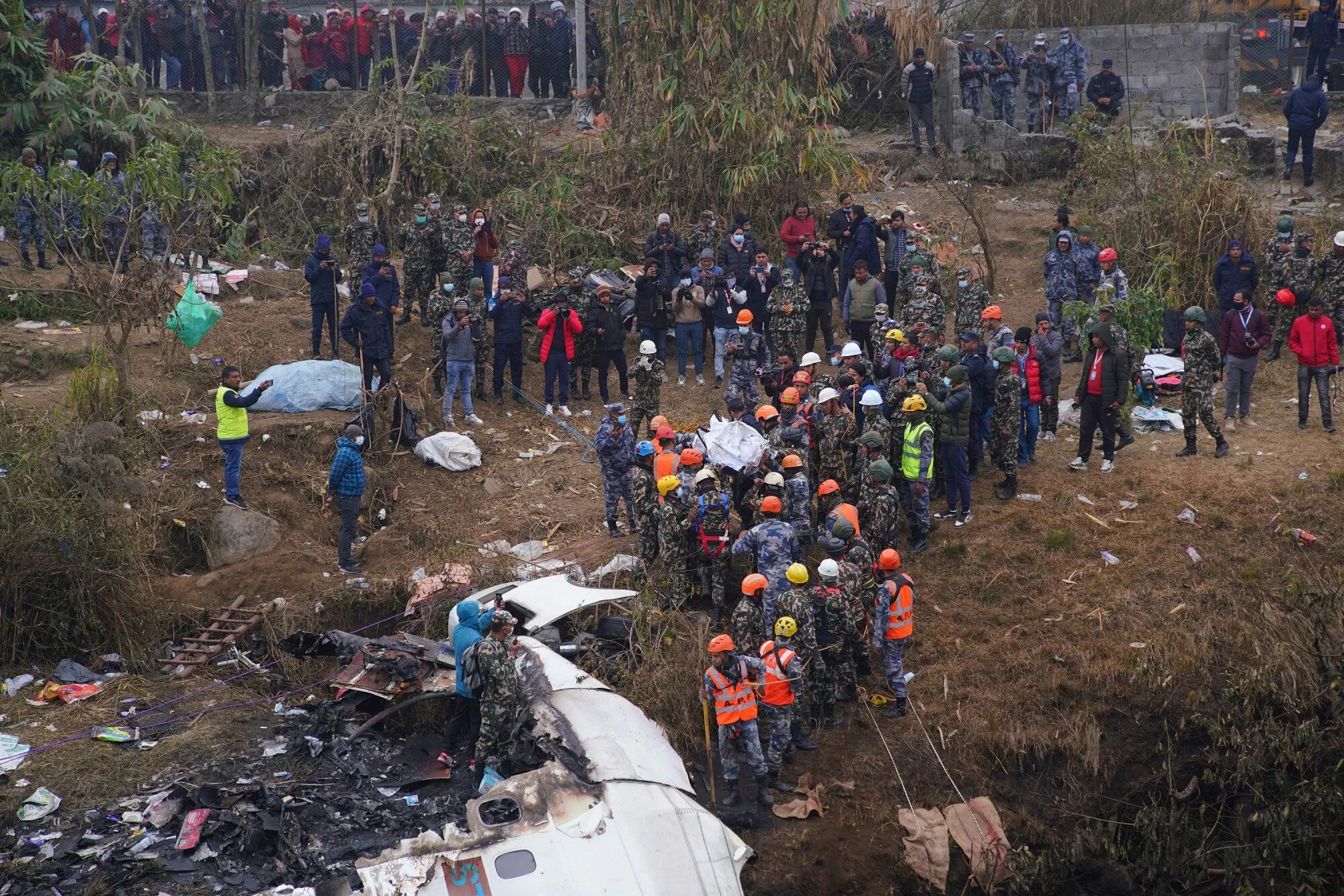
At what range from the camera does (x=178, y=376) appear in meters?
16.6

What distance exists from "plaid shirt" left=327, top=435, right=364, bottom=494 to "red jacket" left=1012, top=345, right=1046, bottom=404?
687cm

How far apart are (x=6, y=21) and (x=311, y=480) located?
9.77 meters

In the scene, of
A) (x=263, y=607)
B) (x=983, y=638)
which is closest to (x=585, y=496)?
(x=263, y=607)

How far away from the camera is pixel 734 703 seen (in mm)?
10336

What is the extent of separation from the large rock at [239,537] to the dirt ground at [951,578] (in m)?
0.23

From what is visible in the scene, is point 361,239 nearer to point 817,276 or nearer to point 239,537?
point 239,537

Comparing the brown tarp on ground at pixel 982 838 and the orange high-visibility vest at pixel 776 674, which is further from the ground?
the orange high-visibility vest at pixel 776 674

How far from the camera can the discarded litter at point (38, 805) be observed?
32.3 ft

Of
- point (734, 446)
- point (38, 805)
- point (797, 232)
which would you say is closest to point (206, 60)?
point (797, 232)

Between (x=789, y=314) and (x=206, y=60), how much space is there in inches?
523

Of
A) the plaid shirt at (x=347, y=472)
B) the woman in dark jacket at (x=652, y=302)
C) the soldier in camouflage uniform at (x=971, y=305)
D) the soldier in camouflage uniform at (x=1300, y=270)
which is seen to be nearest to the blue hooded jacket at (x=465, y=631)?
the plaid shirt at (x=347, y=472)

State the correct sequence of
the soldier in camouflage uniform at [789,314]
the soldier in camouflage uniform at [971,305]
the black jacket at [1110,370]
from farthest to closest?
the soldier in camouflage uniform at [789,314] → the soldier in camouflage uniform at [971,305] → the black jacket at [1110,370]

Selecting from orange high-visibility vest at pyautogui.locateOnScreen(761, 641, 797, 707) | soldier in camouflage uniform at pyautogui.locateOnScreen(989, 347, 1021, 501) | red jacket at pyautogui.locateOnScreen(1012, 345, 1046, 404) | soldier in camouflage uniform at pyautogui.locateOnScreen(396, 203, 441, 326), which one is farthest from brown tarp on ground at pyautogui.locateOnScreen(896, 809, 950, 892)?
soldier in camouflage uniform at pyautogui.locateOnScreen(396, 203, 441, 326)

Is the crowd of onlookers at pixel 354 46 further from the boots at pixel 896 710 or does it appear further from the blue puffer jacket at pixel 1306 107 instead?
the boots at pixel 896 710
